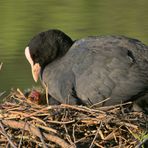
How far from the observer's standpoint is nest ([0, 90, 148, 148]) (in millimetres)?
5863

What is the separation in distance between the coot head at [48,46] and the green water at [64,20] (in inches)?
98.9

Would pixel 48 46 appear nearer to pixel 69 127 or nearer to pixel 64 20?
pixel 69 127

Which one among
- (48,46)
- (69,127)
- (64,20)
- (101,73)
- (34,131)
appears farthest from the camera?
(64,20)

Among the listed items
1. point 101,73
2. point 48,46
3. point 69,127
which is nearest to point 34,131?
point 69,127

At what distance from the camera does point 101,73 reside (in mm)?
7340

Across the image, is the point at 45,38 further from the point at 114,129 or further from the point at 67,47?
the point at 114,129

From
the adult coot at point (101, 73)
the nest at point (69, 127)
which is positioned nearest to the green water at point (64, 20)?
the adult coot at point (101, 73)

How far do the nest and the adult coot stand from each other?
1.07 metres

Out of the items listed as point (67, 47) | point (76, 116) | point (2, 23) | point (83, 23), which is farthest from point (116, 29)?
point (76, 116)

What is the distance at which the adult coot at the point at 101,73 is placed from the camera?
727cm

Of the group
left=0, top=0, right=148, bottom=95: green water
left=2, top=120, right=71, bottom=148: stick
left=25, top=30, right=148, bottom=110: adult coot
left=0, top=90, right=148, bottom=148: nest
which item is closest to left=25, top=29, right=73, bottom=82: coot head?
left=25, top=30, right=148, bottom=110: adult coot

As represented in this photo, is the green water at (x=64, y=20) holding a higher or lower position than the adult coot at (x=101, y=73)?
lower

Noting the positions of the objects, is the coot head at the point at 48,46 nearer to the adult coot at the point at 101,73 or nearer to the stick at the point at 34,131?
the adult coot at the point at 101,73

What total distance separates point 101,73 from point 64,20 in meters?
5.08
